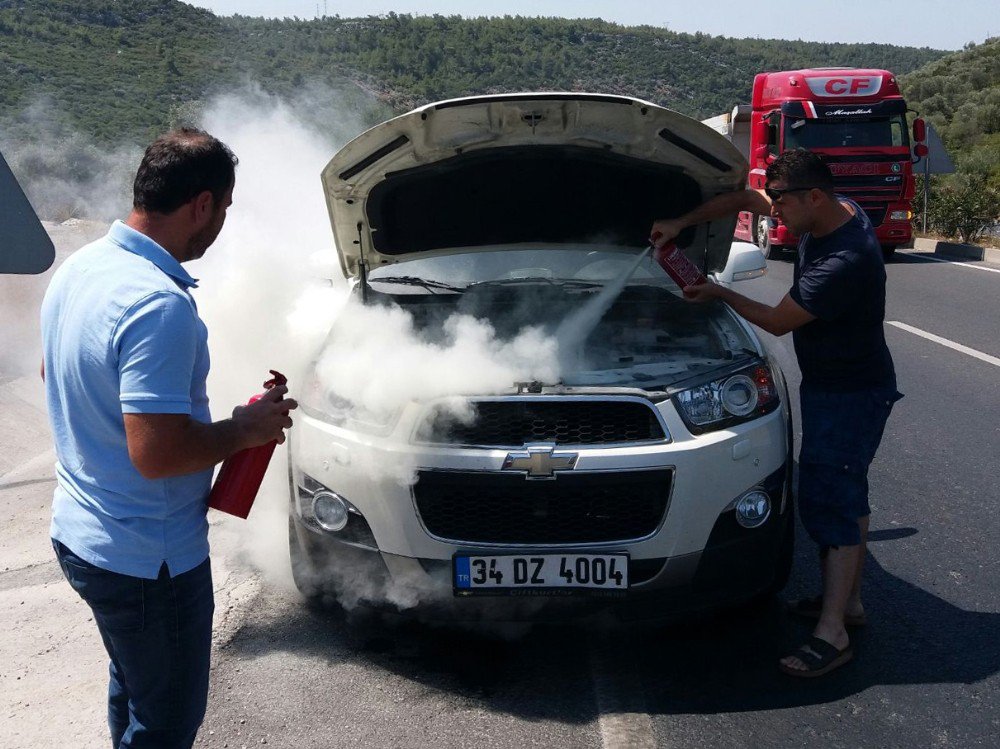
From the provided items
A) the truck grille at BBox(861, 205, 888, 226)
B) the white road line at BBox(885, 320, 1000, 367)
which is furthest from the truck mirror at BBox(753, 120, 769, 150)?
the white road line at BBox(885, 320, 1000, 367)

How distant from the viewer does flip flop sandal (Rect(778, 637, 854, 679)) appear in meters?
3.36

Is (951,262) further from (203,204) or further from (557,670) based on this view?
(203,204)

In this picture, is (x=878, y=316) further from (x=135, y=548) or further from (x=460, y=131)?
(x=135, y=548)

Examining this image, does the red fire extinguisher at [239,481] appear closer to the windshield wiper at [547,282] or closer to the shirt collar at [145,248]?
the shirt collar at [145,248]

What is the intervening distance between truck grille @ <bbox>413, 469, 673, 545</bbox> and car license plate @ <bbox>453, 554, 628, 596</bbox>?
6 centimetres

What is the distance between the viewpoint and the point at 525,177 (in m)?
4.46

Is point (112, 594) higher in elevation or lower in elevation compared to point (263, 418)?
lower

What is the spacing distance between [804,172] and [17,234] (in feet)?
8.31

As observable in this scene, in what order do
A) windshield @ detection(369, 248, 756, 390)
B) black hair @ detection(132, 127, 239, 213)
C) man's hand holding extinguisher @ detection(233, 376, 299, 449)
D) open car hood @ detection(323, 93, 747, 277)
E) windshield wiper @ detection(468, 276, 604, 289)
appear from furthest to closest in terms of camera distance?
1. windshield wiper @ detection(468, 276, 604, 289)
2. open car hood @ detection(323, 93, 747, 277)
3. windshield @ detection(369, 248, 756, 390)
4. man's hand holding extinguisher @ detection(233, 376, 299, 449)
5. black hair @ detection(132, 127, 239, 213)

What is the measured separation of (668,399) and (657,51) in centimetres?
9519

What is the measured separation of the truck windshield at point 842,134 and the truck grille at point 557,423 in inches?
602

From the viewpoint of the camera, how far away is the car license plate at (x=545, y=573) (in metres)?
3.31

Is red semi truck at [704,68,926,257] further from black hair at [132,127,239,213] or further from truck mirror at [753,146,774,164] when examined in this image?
black hair at [132,127,239,213]

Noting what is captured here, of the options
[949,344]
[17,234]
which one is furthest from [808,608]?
[949,344]
